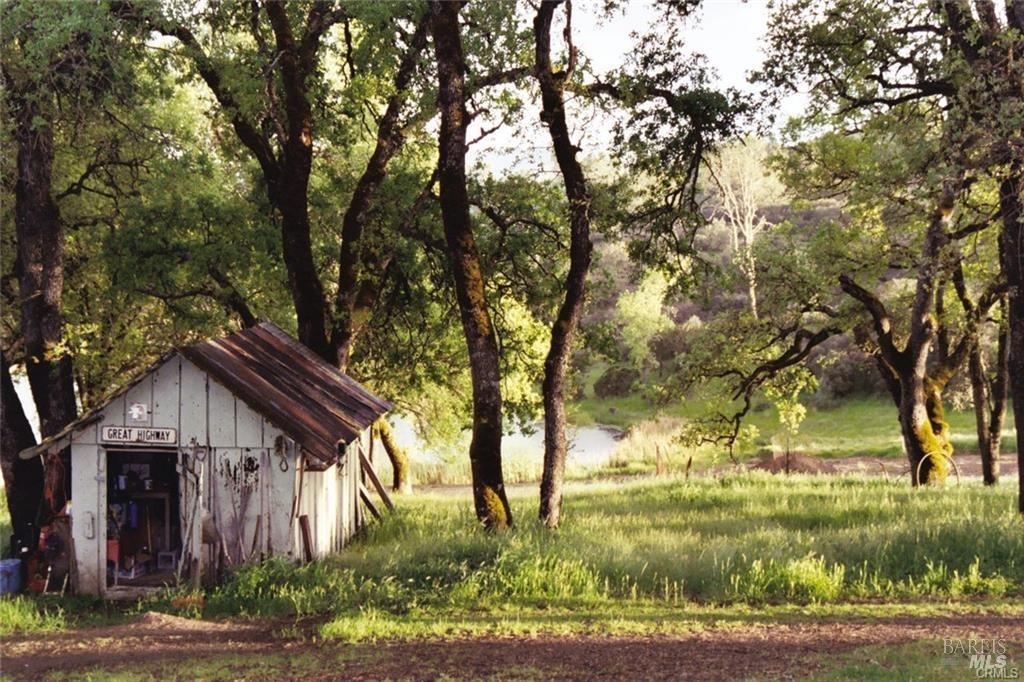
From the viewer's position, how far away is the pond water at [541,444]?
122 feet

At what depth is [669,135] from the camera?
16781 millimetres

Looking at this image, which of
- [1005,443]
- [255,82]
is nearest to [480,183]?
[255,82]

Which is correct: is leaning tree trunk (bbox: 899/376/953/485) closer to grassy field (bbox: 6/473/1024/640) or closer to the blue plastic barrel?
grassy field (bbox: 6/473/1024/640)

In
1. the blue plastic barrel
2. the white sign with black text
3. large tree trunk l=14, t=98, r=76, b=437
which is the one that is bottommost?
the blue plastic barrel

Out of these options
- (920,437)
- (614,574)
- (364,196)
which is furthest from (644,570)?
(920,437)

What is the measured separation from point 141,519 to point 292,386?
3979 millimetres

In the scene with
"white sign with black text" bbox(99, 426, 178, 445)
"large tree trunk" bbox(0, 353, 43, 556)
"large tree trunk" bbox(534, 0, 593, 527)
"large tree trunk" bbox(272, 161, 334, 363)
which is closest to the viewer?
"white sign with black text" bbox(99, 426, 178, 445)

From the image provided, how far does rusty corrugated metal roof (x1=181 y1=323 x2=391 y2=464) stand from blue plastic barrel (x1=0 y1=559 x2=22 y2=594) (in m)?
4.15

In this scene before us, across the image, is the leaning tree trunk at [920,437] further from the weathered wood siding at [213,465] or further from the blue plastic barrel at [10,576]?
the blue plastic barrel at [10,576]

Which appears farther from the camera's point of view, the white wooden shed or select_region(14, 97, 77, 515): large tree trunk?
select_region(14, 97, 77, 515): large tree trunk

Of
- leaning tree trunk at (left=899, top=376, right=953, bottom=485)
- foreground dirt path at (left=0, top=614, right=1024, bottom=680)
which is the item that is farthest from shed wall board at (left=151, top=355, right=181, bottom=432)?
leaning tree trunk at (left=899, top=376, right=953, bottom=485)

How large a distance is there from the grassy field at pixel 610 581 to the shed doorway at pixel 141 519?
4.56ft

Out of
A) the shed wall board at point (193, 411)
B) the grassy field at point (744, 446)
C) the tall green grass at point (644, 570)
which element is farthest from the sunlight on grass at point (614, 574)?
the grassy field at point (744, 446)

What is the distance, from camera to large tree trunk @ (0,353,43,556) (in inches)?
567
